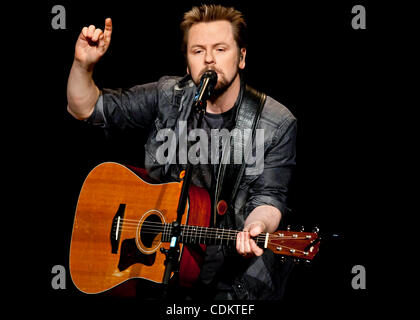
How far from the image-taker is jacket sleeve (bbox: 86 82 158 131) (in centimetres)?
259

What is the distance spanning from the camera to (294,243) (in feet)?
6.66

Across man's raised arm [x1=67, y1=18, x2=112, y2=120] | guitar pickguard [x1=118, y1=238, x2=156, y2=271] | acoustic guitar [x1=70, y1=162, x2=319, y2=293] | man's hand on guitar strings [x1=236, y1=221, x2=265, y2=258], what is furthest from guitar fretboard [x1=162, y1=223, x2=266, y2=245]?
man's raised arm [x1=67, y1=18, x2=112, y2=120]

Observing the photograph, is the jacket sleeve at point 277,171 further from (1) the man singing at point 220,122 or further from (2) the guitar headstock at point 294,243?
(2) the guitar headstock at point 294,243

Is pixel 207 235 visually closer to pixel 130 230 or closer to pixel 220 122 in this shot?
pixel 130 230

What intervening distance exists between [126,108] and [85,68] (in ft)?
1.39

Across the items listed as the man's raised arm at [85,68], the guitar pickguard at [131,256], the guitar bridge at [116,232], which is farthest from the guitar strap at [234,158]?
the man's raised arm at [85,68]

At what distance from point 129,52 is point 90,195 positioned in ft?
3.87

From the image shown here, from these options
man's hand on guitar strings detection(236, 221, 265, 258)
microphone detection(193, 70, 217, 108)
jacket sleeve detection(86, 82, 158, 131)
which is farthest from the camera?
jacket sleeve detection(86, 82, 158, 131)

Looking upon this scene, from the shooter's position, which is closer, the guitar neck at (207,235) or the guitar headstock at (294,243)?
the guitar headstock at (294,243)

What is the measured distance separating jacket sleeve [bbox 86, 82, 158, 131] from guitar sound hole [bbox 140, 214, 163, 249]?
0.69 meters

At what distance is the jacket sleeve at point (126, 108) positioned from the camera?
259cm

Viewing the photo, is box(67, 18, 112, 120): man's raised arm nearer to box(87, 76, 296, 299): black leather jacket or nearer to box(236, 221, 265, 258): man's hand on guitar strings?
box(87, 76, 296, 299): black leather jacket

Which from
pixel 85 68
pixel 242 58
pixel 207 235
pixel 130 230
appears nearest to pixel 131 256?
pixel 130 230

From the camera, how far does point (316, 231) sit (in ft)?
6.46
